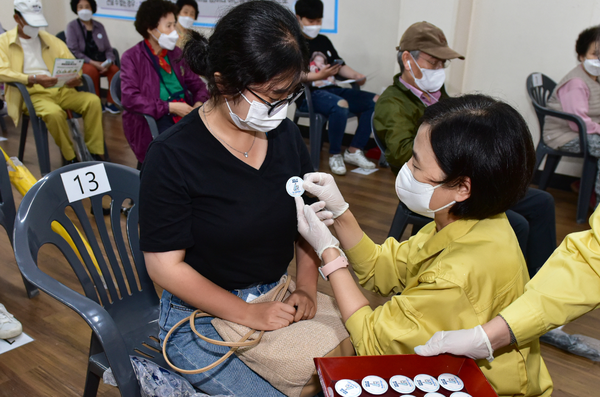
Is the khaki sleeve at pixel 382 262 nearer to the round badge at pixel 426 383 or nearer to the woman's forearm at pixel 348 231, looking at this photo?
the woman's forearm at pixel 348 231

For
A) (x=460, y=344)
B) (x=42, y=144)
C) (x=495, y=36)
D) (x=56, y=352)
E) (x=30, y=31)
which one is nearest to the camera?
(x=460, y=344)

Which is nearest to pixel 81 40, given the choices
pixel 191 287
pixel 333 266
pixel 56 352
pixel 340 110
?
pixel 340 110

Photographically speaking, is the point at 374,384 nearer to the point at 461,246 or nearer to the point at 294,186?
the point at 461,246

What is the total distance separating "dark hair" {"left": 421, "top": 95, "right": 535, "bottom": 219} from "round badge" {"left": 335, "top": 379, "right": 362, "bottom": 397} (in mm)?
469

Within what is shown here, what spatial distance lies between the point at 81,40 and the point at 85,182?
5.22 metres

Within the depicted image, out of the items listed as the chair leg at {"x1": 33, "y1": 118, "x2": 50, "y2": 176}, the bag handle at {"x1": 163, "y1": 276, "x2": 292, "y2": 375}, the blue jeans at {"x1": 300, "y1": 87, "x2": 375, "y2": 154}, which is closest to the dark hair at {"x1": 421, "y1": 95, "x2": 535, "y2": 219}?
the bag handle at {"x1": 163, "y1": 276, "x2": 292, "y2": 375}

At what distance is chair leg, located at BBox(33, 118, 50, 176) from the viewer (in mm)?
3629

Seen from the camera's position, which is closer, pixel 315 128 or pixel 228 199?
pixel 228 199

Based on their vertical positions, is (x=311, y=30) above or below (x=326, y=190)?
above

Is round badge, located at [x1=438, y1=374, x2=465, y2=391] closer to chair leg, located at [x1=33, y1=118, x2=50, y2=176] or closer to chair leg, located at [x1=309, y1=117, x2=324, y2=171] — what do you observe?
chair leg, located at [x1=309, y1=117, x2=324, y2=171]

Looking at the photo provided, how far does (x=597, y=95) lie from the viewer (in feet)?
10.5

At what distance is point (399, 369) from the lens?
841mm

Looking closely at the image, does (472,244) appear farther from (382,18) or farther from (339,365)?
(382,18)

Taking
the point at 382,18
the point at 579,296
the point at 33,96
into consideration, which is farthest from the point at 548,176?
the point at 33,96
